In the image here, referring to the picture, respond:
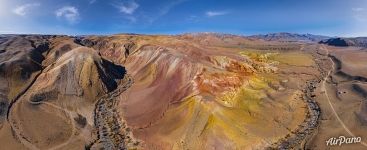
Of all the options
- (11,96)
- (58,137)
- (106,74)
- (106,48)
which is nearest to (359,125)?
(58,137)

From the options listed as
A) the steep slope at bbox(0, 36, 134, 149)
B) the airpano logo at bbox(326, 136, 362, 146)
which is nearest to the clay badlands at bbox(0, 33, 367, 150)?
the steep slope at bbox(0, 36, 134, 149)

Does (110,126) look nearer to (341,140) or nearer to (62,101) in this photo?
(62,101)

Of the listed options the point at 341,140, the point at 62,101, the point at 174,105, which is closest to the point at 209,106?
the point at 174,105

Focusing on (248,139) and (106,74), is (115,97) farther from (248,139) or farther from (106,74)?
(248,139)

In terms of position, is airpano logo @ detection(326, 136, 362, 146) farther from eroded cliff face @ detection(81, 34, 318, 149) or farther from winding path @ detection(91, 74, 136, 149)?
winding path @ detection(91, 74, 136, 149)

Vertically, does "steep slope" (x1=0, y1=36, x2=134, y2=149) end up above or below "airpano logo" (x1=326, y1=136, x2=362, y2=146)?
above

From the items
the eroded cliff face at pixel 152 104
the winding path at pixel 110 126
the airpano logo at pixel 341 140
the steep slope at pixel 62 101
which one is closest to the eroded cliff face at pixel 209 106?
the eroded cliff face at pixel 152 104
